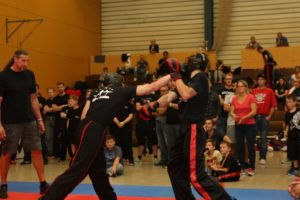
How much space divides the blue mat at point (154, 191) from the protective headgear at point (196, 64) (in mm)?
1897

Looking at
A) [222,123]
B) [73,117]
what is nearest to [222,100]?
[222,123]

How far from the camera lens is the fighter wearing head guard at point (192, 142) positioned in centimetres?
427

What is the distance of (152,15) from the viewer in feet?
57.4

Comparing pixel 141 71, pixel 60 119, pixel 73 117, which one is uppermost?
pixel 141 71

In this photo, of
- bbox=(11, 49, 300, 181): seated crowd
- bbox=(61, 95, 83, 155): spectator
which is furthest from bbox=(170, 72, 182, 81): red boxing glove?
bbox=(61, 95, 83, 155): spectator

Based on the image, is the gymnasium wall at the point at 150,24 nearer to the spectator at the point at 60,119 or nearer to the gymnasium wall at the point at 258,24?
the gymnasium wall at the point at 258,24

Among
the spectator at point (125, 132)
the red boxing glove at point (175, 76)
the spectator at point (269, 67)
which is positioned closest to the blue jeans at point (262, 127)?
the spectator at point (125, 132)

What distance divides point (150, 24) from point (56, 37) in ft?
13.3

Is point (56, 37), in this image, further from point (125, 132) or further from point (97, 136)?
point (97, 136)

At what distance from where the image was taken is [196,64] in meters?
4.57

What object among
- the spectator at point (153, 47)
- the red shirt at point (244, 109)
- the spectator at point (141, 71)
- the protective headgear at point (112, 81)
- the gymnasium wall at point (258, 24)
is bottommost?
the red shirt at point (244, 109)

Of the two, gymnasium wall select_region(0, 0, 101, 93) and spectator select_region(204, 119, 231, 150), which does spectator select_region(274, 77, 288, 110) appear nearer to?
spectator select_region(204, 119, 231, 150)

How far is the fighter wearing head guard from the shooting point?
168 inches

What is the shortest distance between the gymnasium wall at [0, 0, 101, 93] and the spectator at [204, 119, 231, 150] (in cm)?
669
